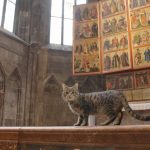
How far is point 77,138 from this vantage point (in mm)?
1402

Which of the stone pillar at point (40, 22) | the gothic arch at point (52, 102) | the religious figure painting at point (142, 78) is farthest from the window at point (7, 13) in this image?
the religious figure painting at point (142, 78)

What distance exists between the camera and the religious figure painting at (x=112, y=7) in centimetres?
829

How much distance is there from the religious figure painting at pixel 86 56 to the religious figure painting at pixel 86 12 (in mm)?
815

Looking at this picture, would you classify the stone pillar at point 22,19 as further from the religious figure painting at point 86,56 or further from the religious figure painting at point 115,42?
the religious figure painting at point 115,42

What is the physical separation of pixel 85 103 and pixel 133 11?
637cm

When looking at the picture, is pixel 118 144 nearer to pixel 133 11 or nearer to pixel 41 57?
pixel 133 11

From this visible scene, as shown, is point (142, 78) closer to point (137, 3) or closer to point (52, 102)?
point (137, 3)

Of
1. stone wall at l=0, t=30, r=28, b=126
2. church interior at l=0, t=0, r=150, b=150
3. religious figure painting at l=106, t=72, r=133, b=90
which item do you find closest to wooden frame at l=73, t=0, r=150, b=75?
church interior at l=0, t=0, r=150, b=150

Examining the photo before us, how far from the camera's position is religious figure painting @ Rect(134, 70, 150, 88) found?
7864 mm

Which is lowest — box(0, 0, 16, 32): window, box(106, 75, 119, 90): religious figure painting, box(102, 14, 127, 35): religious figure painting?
box(106, 75, 119, 90): religious figure painting

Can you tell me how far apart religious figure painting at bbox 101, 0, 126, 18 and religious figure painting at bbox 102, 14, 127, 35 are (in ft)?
0.58

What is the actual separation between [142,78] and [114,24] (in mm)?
1906

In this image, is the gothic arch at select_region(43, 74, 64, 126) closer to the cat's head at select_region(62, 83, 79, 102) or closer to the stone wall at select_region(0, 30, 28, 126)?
the stone wall at select_region(0, 30, 28, 126)

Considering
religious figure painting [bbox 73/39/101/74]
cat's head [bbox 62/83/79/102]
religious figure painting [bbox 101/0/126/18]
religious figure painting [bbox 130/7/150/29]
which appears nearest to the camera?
cat's head [bbox 62/83/79/102]
